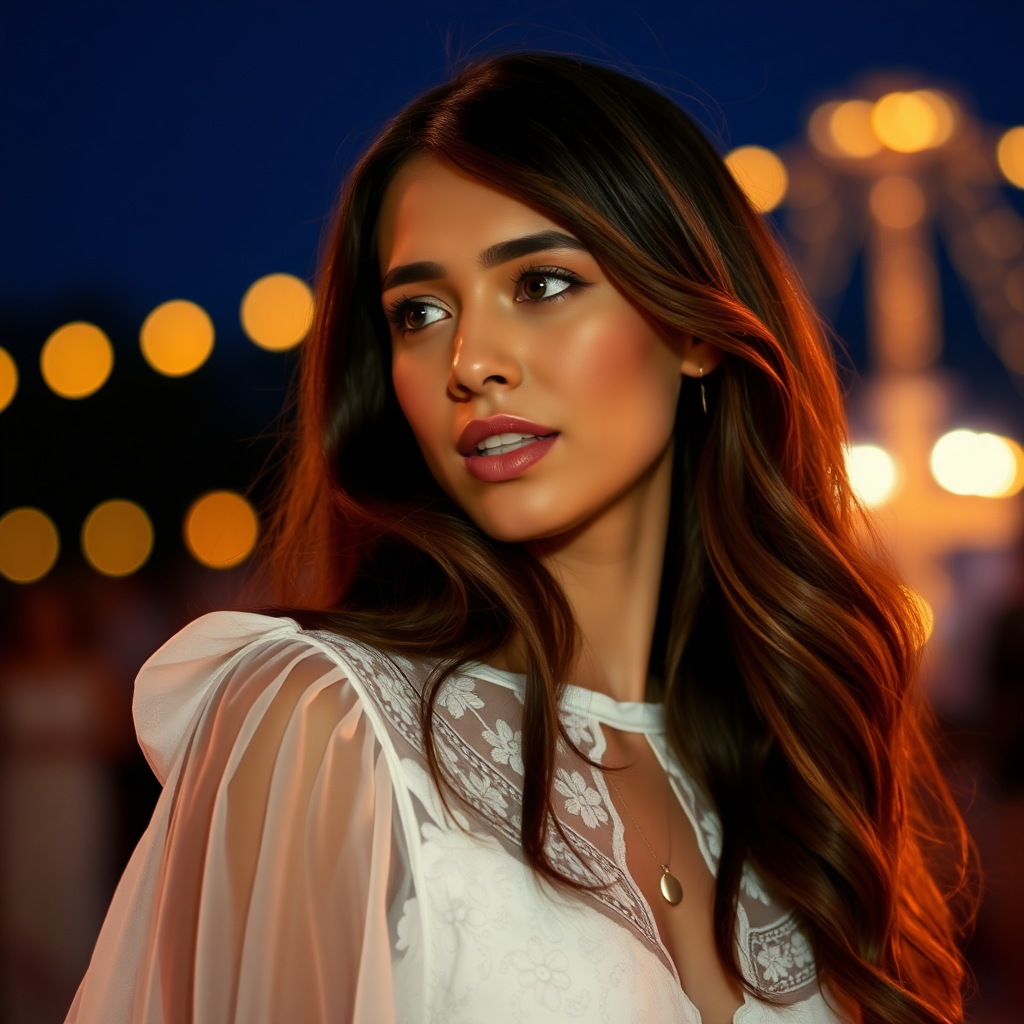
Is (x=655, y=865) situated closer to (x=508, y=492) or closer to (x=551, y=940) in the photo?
(x=551, y=940)

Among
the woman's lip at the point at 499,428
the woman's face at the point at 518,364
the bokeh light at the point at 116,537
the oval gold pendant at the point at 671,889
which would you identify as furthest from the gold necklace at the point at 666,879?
the bokeh light at the point at 116,537

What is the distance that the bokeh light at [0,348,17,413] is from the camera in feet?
29.0

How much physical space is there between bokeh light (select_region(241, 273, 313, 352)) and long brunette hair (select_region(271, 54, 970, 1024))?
18.5 ft

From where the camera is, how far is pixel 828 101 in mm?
10570

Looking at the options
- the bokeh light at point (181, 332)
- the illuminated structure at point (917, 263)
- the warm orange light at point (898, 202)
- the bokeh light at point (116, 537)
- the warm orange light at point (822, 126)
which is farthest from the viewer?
the warm orange light at point (898, 202)

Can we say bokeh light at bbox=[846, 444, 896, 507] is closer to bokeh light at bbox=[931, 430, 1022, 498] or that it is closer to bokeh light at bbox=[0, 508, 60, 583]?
bokeh light at bbox=[931, 430, 1022, 498]

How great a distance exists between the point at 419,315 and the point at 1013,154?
1055cm

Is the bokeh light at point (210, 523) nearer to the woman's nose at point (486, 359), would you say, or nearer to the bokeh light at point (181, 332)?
the bokeh light at point (181, 332)

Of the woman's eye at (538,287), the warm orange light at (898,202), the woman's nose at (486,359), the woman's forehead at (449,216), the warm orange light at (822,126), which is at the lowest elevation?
the woman's nose at (486,359)

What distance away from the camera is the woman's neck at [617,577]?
1846 millimetres

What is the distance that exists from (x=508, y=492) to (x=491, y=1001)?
67 cm

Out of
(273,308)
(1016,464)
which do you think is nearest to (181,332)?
(273,308)

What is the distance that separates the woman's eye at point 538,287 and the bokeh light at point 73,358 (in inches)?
325

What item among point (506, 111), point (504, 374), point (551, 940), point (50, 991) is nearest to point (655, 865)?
point (551, 940)
